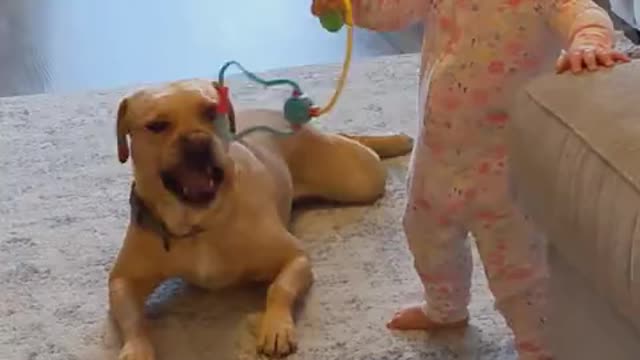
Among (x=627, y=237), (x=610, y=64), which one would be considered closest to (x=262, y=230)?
(x=610, y=64)

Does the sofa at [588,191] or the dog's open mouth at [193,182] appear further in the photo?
the dog's open mouth at [193,182]

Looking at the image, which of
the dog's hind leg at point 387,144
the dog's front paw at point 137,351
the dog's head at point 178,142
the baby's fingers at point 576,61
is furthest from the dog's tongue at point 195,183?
the baby's fingers at point 576,61

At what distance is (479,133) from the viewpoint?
1557 millimetres

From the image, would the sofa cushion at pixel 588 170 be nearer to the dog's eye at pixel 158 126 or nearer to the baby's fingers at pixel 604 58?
the baby's fingers at pixel 604 58

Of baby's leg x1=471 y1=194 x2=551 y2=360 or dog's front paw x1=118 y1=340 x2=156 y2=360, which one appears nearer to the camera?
baby's leg x1=471 y1=194 x2=551 y2=360

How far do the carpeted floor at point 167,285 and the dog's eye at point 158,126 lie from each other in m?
0.30

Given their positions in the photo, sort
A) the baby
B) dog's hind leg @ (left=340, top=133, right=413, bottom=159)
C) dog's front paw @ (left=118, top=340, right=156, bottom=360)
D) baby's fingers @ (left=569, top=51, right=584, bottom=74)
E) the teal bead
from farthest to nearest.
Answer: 1. dog's hind leg @ (left=340, top=133, right=413, bottom=159)
2. the teal bead
3. dog's front paw @ (left=118, top=340, right=156, bottom=360)
4. the baby
5. baby's fingers @ (left=569, top=51, right=584, bottom=74)

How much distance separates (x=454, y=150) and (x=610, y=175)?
1.41 feet

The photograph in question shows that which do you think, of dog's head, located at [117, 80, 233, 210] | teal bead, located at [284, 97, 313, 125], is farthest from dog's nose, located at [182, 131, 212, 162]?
teal bead, located at [284, 97, 313, 125]

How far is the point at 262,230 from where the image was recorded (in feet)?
6.25

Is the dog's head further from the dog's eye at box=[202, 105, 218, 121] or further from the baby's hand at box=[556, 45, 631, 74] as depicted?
the baby's hand at box=[556, 45, 631, 74]

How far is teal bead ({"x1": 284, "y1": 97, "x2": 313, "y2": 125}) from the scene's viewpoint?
2.12 meters

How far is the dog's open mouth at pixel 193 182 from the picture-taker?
1.80 m

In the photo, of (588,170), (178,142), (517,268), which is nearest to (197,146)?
(178,142)
